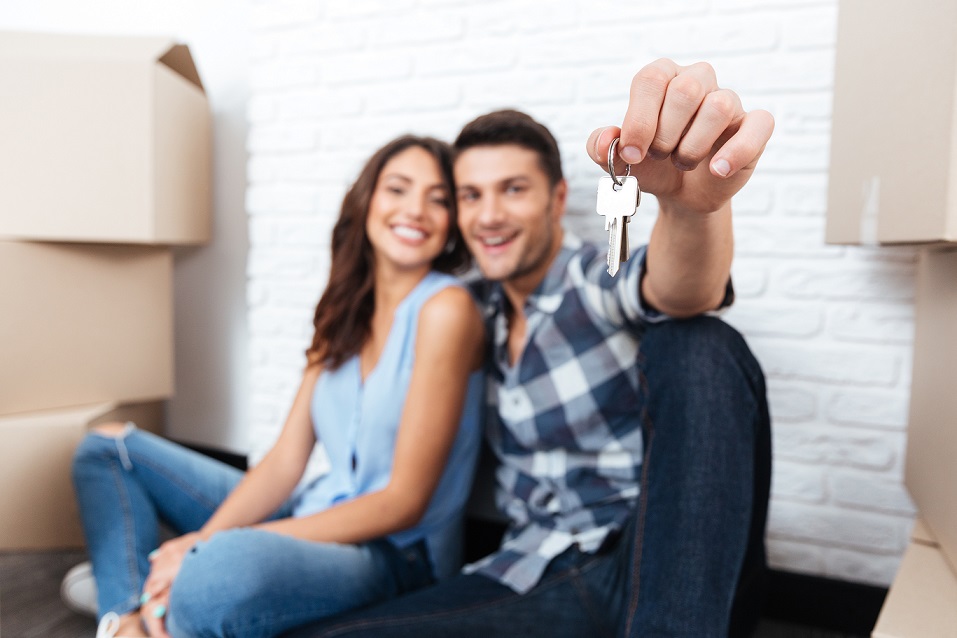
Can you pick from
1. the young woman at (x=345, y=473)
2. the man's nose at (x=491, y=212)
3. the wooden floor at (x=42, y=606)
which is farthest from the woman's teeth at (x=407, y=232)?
the wooden floor at (x=42, y=606)

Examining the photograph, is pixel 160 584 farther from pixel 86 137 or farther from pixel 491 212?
pixel 86 137

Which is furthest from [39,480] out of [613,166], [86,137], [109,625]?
[613,166]

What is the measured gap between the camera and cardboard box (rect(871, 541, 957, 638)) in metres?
0.73

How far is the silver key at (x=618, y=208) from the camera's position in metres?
0.54

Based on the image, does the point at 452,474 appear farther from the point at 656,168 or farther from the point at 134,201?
the point at 134,201

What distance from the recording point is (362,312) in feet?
4.43

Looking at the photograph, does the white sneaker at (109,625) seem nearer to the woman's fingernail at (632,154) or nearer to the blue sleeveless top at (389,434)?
the blue sleeveless top at (389,434)

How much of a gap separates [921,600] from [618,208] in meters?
0.62

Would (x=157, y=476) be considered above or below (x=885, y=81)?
below

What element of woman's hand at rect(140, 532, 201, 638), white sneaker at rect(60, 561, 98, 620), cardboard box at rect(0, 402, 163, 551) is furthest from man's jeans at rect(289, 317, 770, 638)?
cardboard box at rect(0, 402, 163, 551)

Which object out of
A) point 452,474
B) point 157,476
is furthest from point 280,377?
point 452,474

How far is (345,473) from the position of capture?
4.15 feet

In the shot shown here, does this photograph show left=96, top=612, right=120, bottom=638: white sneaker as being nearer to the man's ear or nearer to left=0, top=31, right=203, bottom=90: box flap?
the man's ear

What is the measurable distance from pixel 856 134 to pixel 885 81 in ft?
0.33
